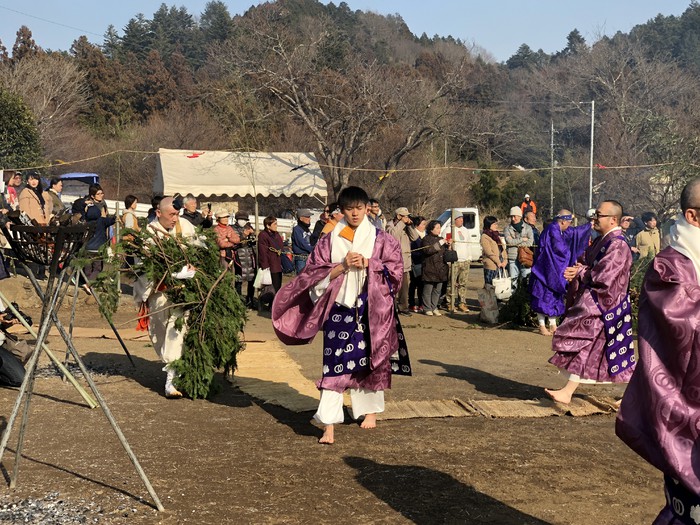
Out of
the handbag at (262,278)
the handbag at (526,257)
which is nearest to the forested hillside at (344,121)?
the handbag at (262,278)

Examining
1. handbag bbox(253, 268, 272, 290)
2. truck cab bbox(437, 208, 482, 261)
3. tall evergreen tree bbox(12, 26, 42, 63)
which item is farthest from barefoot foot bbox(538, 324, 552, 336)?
tall evergreen tree bbox(12, 26, 42, 63)

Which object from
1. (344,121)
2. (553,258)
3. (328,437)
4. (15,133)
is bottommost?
(328,437)

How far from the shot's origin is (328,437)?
21.6 feet

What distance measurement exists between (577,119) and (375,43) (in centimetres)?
3142

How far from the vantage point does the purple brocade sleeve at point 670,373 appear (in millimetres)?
3439

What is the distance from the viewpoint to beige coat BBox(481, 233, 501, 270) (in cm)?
1551

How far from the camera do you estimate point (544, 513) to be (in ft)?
16.8

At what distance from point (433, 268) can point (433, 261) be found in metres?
0.11

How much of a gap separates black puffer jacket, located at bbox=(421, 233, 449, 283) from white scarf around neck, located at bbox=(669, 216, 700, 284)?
11.3 m

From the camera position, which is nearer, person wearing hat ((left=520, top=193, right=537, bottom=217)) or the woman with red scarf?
the woman with red scarf

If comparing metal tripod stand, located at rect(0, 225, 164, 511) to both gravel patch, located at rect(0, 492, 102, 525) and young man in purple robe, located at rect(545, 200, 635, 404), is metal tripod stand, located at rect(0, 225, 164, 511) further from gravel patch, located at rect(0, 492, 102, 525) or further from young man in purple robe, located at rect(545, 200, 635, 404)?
A: young man in purple robe, located at rect(545, 200, 635, 404)

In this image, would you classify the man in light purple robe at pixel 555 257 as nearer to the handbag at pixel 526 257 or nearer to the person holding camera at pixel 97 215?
the handbag at pixel 526 257

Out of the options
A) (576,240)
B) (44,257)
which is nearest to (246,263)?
(576,240)

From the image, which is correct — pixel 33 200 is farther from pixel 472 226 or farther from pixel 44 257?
pixel 472 226
